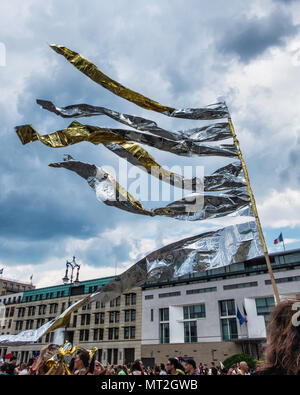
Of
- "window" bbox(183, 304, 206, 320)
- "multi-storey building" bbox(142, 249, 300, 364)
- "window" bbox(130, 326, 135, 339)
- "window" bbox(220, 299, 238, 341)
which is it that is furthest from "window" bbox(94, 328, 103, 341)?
"window" bbox(220, 299, 238, 341)

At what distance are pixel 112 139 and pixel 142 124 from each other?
725 mm

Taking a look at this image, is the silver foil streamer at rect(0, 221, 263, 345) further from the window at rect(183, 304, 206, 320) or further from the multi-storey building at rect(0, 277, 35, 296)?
the multi-storey building at rect(0, 277, 35, 296)

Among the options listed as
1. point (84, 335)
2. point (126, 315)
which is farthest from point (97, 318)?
point (126, 315)

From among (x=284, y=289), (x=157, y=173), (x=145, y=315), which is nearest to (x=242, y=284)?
(x=284, y=289)

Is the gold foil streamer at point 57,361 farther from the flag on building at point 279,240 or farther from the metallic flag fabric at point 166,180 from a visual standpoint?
the flag on building at point 279,240

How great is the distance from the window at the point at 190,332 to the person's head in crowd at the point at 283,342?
5422cm

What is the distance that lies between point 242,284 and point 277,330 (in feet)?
170

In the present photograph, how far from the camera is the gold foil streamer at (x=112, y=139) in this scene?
6.07 meters

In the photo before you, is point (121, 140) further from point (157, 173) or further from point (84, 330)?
point (84, 330)

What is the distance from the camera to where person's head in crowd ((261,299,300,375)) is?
1999mm

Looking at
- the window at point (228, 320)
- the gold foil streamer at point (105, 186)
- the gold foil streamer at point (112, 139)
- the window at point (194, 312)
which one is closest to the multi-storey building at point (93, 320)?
the window at point (194, 312)

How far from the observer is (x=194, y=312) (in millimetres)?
54031
